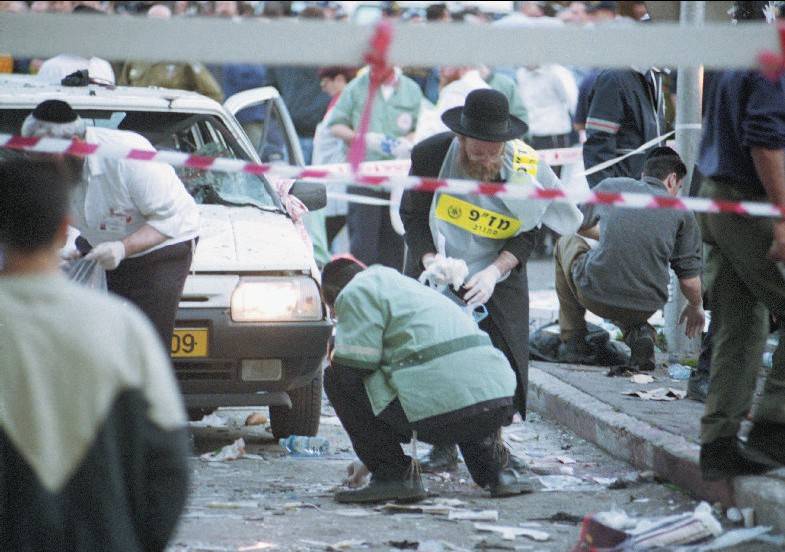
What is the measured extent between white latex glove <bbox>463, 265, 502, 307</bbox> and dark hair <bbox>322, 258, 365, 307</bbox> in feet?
1.76

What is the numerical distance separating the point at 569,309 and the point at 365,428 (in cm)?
342

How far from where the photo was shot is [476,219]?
729 centimetres

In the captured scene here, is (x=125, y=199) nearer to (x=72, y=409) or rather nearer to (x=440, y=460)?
(x=440, y=460)

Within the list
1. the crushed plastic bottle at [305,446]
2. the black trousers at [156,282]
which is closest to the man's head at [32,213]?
the black trousers at [156,282]

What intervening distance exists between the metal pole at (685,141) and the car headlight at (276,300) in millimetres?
3002

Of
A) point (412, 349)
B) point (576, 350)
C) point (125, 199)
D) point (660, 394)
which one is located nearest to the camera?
point (412, 349)

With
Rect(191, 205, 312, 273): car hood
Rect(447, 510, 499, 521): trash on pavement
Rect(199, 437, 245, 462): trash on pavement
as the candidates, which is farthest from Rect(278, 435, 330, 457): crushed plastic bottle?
Rect(447, 510, 499, 521): trash on pavement

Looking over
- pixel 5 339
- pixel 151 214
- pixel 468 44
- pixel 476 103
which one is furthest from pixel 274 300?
pixel 5 339

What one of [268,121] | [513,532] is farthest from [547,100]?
[513,532]

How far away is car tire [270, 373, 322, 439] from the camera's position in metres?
8.02

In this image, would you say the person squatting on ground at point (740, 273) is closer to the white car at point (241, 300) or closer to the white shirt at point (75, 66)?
the white car at point (241, 300)

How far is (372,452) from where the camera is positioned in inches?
265

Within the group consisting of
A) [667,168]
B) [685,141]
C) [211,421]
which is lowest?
[211,421]

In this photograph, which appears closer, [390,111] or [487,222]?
[487,222]
